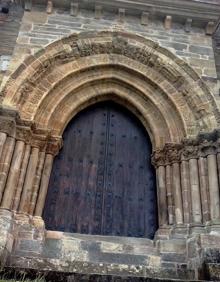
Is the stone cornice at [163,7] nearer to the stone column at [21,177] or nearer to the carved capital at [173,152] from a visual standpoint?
the carved capital at [173,152]

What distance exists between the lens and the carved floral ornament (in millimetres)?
5867

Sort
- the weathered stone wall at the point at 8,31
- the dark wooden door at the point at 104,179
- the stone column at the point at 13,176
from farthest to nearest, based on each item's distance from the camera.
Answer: the weathered stone wall at the point at 8,31 < the dark wooden door at the point at 104,179 < the stone column at the point at 13,176

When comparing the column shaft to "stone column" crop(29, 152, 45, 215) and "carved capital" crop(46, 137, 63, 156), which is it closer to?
"carved capital" crop(46, 137, 63, 156)

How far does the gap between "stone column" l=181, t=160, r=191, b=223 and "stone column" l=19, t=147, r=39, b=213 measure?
2508 mm

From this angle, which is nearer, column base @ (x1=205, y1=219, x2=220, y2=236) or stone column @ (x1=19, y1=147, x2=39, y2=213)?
column base @ (x1=205, y1=219, x2=220, y2=236)

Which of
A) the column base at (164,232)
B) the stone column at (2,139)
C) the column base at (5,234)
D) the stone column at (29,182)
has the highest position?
the stone column at (2,139)

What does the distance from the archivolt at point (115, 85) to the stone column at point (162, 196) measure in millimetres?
529

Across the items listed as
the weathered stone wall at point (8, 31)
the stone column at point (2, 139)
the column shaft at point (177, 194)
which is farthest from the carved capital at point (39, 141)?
the column shaft at point (177, 194)

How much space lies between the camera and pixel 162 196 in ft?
19.4

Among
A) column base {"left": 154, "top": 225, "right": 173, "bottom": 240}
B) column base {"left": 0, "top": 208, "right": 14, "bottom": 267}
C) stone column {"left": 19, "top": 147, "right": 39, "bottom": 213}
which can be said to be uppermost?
stone column {"left": 19, "top": 147, "right": 39, "bottom": 213}

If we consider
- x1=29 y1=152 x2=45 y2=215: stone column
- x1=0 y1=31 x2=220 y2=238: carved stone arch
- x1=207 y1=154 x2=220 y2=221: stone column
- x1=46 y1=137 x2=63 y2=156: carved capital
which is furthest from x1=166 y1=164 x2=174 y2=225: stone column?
x1=29 y1=152 x2=45 y2=215: stone column

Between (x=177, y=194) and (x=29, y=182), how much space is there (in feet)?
8.09

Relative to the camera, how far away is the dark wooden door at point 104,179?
5.82 m

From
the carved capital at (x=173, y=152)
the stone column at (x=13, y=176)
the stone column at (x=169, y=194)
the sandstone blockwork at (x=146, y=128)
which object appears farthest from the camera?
the carved capital at (x=173, y=152)
